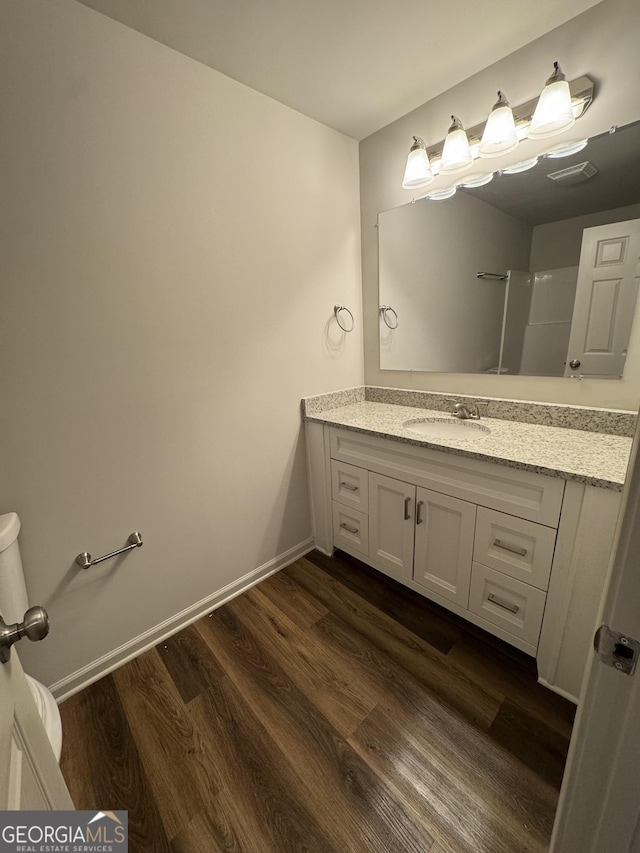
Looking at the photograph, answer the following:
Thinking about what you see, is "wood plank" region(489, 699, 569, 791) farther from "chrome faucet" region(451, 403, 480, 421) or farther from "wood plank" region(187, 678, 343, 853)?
"chrome faucet" region(451, 403, 480, 421)

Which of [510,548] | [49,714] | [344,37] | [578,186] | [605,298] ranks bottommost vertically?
[49,714]

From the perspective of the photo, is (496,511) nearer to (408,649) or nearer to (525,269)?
(408,649)

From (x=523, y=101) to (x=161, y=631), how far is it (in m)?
2.58

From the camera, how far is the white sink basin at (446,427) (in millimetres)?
1626

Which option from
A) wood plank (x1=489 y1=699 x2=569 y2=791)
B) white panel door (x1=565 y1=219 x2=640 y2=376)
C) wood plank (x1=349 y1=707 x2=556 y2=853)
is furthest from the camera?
white panel door (x1=565 y1=219 x2=640 y2=376)

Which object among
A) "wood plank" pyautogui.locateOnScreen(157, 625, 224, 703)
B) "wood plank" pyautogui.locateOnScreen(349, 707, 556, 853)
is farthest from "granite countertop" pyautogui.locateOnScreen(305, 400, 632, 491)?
"wood plank" pyautogui.locateOnScreen(157, 625, 224, 703)

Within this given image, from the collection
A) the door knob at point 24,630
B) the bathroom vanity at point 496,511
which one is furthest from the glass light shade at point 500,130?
the door knob at point 24,630

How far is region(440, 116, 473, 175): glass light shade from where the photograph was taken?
142 centimetres

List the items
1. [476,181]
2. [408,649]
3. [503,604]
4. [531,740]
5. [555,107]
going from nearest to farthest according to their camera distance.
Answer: [531,740]
[555,107]
[503,604]
[408,649]
[476,181]

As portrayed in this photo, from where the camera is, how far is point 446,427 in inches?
68.3

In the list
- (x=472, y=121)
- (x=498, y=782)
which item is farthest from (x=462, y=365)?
(x=498, y=782)

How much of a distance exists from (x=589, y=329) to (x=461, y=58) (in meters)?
1.15

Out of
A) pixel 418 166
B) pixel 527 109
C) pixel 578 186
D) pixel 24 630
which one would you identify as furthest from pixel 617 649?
pixel 418 166

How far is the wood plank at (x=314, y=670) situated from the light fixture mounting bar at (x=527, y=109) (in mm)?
2187
